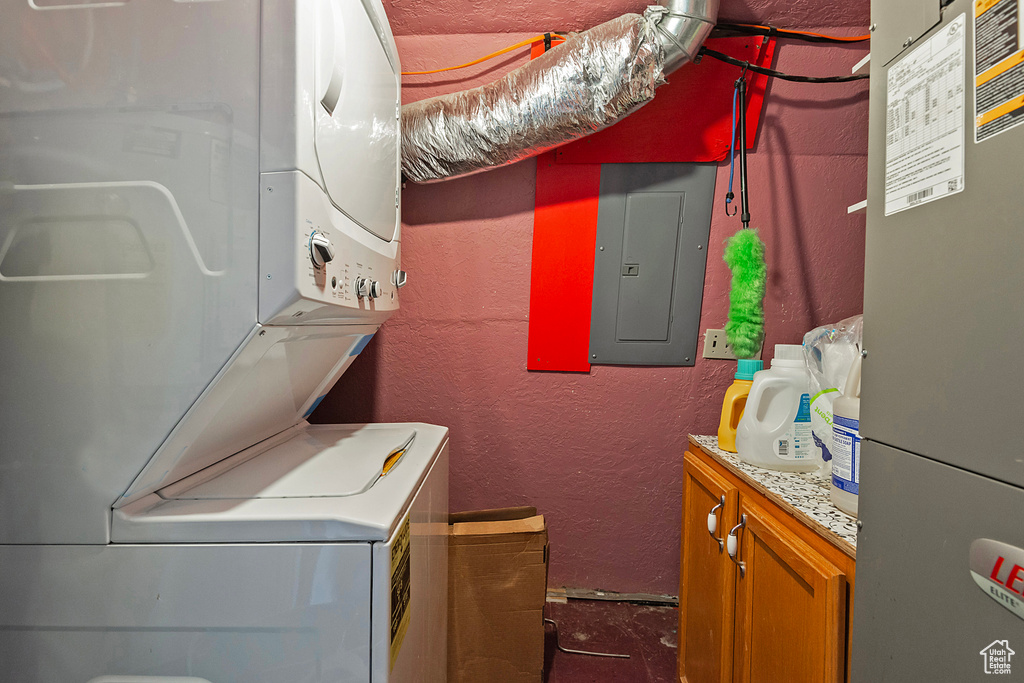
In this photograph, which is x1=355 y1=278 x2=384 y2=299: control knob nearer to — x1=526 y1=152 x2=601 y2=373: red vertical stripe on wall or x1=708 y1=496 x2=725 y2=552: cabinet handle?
x1=526 y1=152 x2=601 y2=373: red vertical stripe on wall

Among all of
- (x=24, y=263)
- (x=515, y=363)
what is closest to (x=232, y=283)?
(x=24, y=263)

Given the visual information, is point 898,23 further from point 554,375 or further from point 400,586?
point 554,375

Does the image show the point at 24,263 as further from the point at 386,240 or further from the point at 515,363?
the point at 515,363

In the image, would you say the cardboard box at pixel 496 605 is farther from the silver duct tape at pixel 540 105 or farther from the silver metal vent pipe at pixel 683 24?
the silver metal vent pipe at pixel 683 24

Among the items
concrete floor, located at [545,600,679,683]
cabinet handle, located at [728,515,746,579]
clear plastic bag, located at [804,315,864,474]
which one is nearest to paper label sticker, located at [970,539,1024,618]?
clear plastic bag, located at [804,315,864,474]

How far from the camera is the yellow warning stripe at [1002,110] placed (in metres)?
0.47

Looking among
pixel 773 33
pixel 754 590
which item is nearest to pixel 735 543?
pixel 754 590

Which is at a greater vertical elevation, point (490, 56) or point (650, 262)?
point (490, 56)

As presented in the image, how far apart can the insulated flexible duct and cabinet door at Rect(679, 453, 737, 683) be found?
3.79ft

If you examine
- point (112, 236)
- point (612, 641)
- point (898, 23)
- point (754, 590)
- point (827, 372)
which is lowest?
point (612, 641)

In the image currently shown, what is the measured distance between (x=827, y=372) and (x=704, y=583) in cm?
65

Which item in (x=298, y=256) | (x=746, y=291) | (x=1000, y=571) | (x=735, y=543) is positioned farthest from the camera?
(x=746, y=291)

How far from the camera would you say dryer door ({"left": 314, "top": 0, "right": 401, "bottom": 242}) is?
839 millimetres

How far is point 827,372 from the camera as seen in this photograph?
1283 mm
